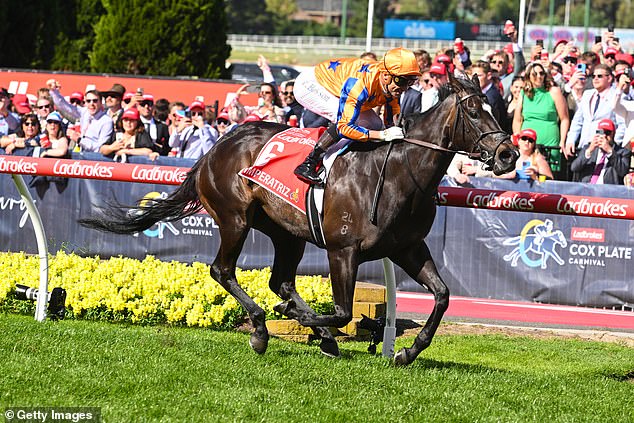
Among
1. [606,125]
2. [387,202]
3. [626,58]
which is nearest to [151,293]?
[387,202]

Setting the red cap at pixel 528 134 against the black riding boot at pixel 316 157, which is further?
the red cap at pixel 528 134

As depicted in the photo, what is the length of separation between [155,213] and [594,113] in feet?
20.9

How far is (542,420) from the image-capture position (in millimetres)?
5629

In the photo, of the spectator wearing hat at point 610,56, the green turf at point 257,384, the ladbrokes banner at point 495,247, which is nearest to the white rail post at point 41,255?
the green turf at point 257,384

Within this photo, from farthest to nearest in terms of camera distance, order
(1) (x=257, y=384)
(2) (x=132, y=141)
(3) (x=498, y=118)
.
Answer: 1. (2) (x=132, y=141)
2. (3) (x=498, y=118)
3. (1) (x=257, y=384)

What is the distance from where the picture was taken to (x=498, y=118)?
12.1 metres

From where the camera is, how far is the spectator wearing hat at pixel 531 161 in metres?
11.5

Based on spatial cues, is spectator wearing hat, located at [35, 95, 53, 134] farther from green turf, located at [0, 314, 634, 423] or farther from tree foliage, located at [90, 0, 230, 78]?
green turf, located at [0, 314, 634, 423]

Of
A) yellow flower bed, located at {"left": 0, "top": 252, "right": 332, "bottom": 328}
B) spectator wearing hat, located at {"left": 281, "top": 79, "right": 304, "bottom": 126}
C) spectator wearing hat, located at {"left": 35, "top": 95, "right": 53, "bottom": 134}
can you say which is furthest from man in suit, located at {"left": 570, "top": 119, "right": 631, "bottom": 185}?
spectator wearing hat, located at {"left": 35, "top": 95, "right": 53, "bottom": 134}

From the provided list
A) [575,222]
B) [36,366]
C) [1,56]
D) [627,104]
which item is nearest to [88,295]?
[36,366]

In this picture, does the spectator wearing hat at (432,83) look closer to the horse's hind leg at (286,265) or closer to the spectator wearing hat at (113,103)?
the spectator wearing hat at (113,103)

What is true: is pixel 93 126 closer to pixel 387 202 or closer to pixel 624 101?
pixel 624 101

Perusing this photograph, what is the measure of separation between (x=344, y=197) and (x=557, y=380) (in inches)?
71.5

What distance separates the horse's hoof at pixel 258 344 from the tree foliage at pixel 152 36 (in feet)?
53.0
